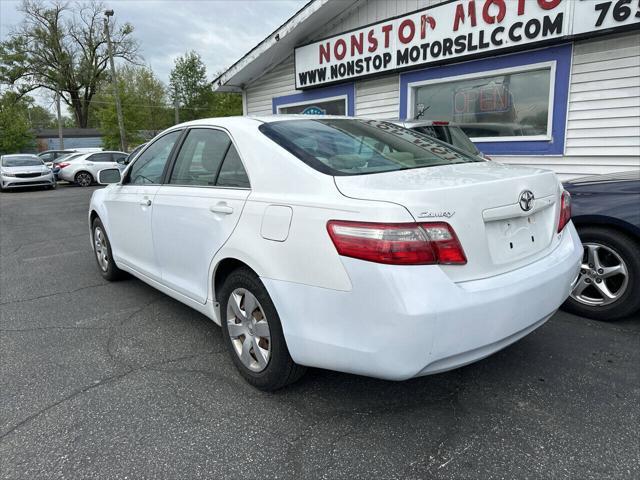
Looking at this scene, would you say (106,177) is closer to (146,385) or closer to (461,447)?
(146,385)

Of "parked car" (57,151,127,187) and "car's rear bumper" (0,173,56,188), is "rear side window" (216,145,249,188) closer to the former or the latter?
"car's rear bumper" (0,173,56,188)

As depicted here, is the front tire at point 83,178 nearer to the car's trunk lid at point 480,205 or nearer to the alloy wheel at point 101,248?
the alloy wheel at point 101,248

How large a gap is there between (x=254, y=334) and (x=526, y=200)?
1574 mm

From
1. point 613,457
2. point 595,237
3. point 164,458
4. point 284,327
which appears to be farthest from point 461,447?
point 595,237

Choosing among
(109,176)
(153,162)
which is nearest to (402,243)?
(153,162)

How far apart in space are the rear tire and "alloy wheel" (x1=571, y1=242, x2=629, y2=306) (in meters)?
4.17

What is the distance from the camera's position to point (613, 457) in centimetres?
Result: 209

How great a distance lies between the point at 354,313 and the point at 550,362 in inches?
67.2

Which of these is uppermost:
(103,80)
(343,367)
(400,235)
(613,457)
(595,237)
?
(103,80)

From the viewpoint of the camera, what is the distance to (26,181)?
1736 cm

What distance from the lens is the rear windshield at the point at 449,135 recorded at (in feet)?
18.2

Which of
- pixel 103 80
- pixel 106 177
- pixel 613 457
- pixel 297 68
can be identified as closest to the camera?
pixel 613 457

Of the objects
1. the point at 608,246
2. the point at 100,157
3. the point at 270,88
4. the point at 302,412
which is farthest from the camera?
the point at 100,157

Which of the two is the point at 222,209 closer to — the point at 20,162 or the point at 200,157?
the point at 200,157
